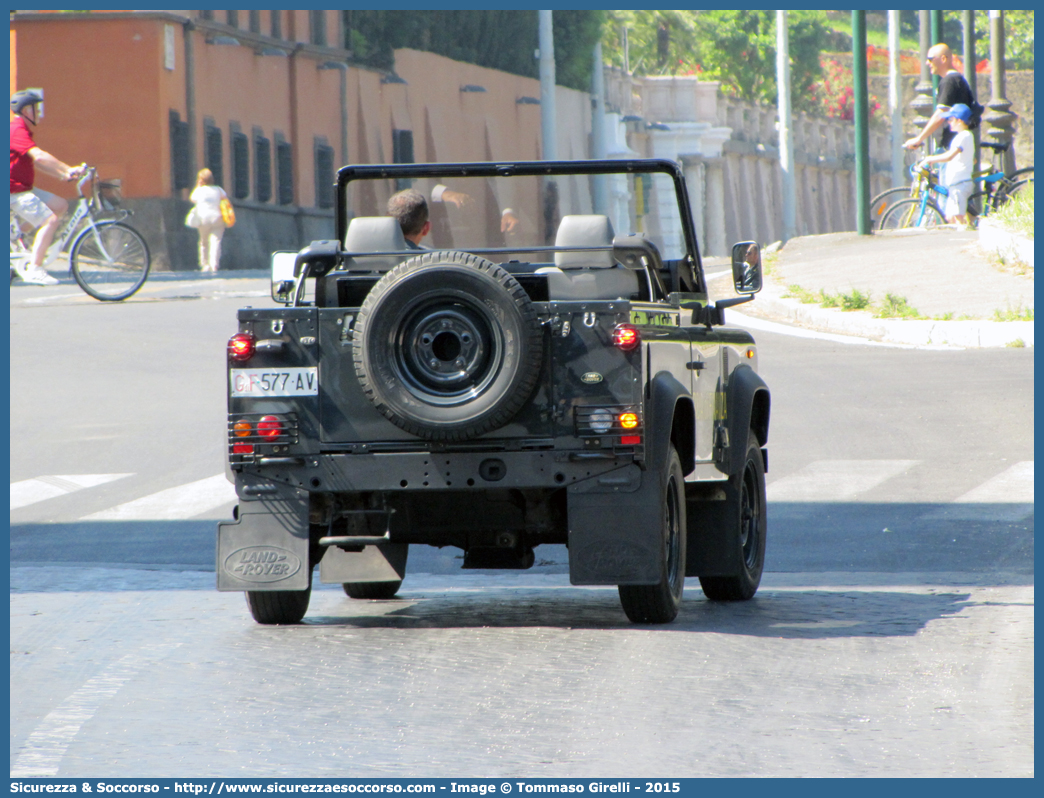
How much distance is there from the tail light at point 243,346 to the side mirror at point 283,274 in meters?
1.07

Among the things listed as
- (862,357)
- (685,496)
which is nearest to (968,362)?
(862,357)

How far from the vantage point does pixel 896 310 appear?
2114 centimetres

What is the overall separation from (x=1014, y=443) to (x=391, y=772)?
945cm

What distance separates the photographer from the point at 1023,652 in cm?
723

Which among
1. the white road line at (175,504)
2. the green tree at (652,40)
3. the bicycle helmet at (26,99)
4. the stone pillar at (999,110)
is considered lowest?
the white road line at (175,504)

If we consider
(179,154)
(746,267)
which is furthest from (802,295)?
(179,154)

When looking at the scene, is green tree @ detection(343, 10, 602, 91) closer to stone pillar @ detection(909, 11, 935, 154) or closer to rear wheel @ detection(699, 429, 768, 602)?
stone pillar @ detection(909, 11, 935, 154)

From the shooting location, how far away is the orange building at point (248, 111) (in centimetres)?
4328

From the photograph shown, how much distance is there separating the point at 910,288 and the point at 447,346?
16071mm

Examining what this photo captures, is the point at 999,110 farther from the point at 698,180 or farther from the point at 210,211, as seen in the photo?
the point at 698,180

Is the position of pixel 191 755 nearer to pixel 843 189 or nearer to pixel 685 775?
pixel 685 775

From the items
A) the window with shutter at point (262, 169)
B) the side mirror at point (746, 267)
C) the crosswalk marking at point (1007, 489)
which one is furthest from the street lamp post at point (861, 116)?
the window with shutter at point (262, 169)

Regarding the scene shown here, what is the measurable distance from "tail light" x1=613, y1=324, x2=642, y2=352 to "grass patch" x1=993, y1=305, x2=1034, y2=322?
496 inches

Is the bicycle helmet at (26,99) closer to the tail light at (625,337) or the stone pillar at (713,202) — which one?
the tail light at (625,337)
